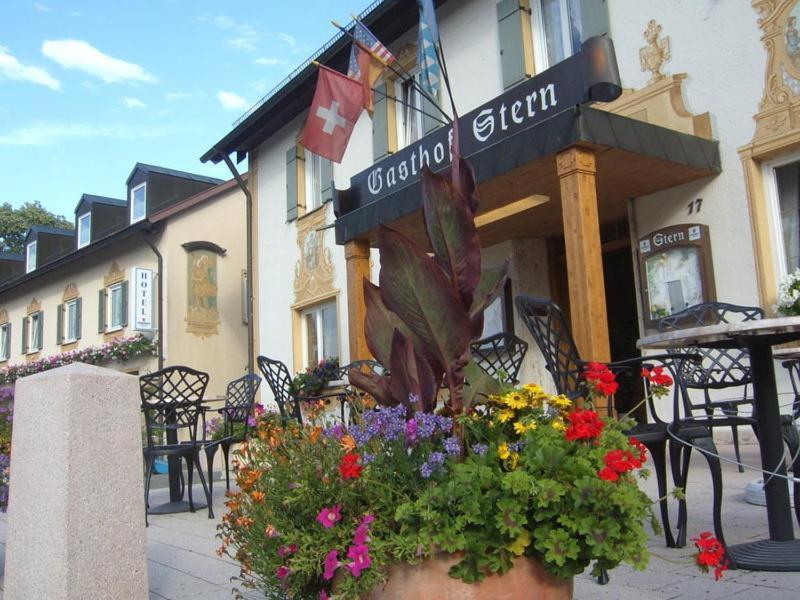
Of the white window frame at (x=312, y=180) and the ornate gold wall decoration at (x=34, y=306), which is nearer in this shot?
the white window frame at (x=312, y=180)

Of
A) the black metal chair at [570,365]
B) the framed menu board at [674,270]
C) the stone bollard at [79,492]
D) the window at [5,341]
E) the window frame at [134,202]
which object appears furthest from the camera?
the window at [5,341]

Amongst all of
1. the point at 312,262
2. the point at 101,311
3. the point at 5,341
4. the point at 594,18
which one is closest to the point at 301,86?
the point at 312,262

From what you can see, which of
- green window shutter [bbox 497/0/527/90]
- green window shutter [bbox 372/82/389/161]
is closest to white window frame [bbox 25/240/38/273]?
green window shutter [bbox 372/82/389/161]

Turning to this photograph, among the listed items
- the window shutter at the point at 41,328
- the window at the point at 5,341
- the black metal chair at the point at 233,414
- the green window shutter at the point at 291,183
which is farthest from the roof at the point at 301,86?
the window at the point at 5,341

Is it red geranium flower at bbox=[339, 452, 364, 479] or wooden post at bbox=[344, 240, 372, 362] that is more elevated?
wooden post at bbox=[344, 240, 372, 362]

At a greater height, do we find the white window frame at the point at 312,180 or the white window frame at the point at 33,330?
the white window frame at the point at 312,180

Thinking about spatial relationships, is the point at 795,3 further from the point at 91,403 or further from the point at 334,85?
the point at 91,403

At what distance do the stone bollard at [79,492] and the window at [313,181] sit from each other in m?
10.5

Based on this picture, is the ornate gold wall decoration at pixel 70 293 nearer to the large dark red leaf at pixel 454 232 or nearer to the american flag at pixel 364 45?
the american flag at pixel 364 45

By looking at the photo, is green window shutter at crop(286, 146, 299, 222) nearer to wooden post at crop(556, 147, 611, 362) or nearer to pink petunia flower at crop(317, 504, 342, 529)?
wooden post at crop(556, 147, 611, 362)

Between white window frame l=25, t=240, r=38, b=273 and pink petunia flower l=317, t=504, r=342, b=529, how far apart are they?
26992mm

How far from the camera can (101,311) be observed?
65.6 ft

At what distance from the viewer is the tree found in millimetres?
39781

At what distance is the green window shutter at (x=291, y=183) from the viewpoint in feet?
42.8
